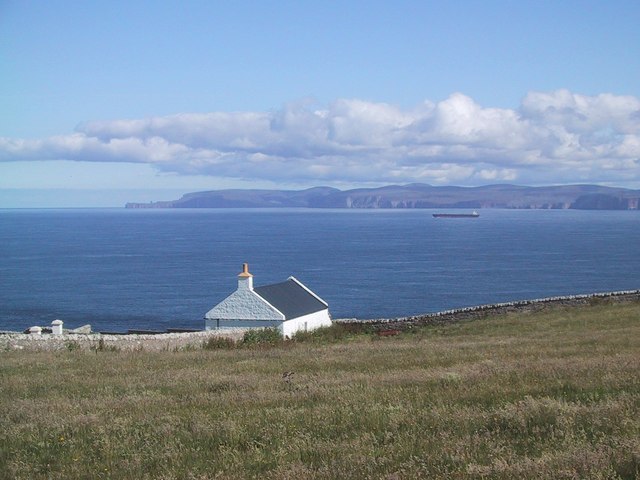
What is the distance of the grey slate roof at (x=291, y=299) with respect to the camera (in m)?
38.3

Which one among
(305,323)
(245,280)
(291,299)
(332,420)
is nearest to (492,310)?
(305,323)

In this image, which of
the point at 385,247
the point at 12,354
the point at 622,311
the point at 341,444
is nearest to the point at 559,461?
the point at 341,444

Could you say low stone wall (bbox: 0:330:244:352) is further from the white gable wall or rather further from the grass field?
the white gable wall

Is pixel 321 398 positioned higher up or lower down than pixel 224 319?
higher up

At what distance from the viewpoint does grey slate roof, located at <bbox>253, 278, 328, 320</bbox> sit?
38269 mm

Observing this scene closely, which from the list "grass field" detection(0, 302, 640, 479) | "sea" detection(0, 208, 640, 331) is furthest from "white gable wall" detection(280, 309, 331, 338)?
"sea" detection(0, 208, 640, 331)

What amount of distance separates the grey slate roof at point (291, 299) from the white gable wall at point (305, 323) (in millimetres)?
223

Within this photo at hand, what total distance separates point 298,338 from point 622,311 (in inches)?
625

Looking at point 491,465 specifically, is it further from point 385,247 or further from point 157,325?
point 385,247

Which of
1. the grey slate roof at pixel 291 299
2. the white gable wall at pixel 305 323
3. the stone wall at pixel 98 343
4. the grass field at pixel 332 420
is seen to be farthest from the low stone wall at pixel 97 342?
the grey slate roof at pixel 291 299

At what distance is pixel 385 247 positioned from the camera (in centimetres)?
14862

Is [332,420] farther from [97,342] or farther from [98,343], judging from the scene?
[97,342]

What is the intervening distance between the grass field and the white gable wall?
2132 centimetres

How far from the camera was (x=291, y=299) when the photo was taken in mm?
40531
